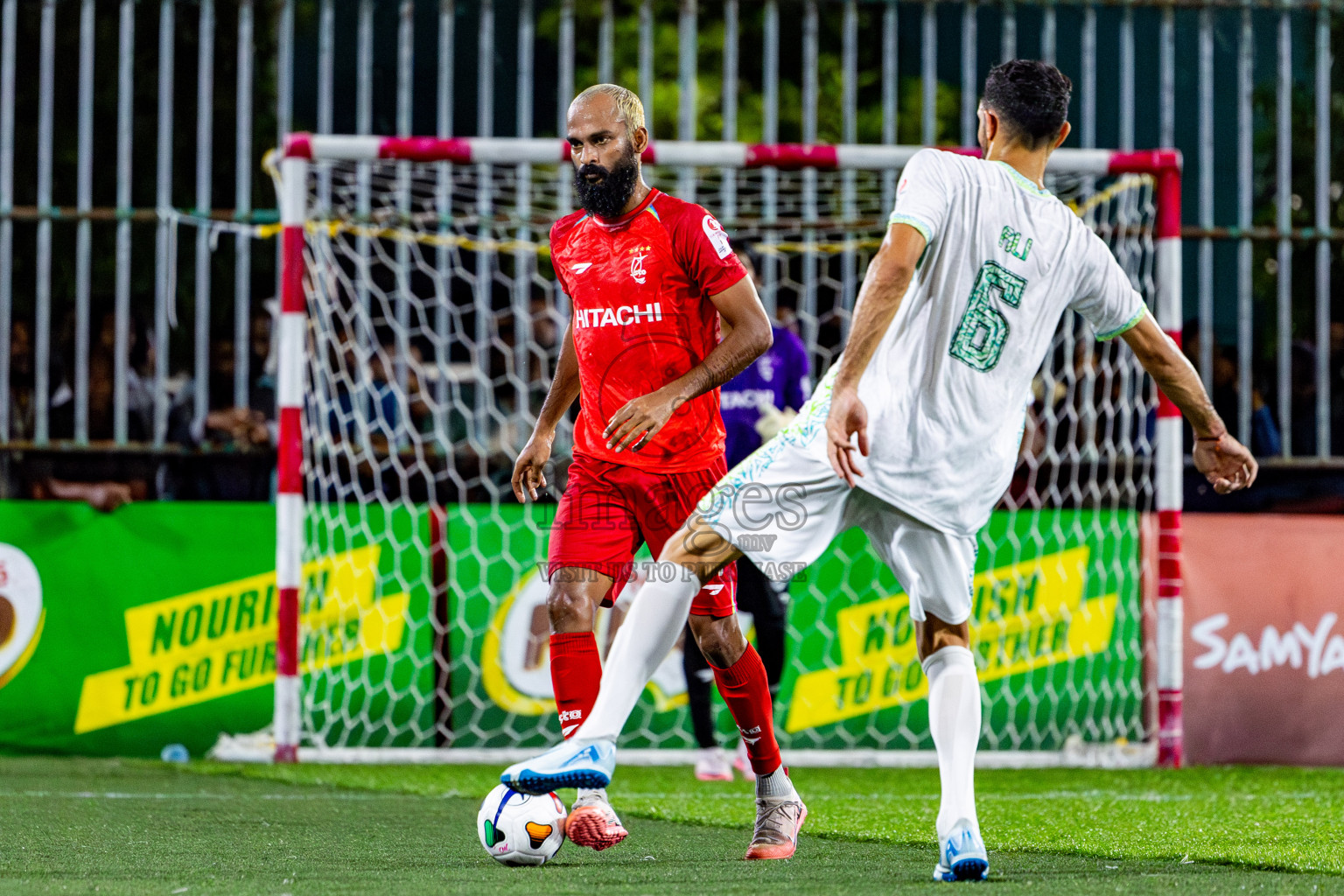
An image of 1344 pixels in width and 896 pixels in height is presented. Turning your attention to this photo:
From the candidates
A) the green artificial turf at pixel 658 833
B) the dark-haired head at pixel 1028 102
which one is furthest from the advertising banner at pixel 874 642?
the dark-haired head at pixel 1028 102

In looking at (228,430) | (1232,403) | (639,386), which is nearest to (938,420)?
(639,386)

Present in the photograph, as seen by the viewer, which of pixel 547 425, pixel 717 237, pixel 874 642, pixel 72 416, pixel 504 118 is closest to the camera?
pixel 717 237

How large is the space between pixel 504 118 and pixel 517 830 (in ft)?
21.2

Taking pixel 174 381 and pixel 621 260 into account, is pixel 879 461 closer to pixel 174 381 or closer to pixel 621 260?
pixel 621 260

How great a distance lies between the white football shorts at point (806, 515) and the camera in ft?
11.3

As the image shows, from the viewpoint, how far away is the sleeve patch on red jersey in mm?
4266

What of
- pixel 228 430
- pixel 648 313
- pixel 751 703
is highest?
pixel 648 313

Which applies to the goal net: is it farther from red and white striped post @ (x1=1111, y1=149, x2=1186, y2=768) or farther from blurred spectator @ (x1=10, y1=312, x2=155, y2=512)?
blurred spectator @ (x1=10, y1=312, x2=155, y2=512)

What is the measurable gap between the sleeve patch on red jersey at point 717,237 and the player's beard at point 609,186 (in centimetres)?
21

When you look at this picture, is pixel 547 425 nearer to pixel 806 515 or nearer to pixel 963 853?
pixel 806 515

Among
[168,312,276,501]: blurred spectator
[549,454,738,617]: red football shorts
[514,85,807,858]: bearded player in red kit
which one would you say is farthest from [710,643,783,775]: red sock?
[168,312,276,501]: blurred spectator

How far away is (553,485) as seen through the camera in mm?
8258

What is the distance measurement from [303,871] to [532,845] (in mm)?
492

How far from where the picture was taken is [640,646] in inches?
136
